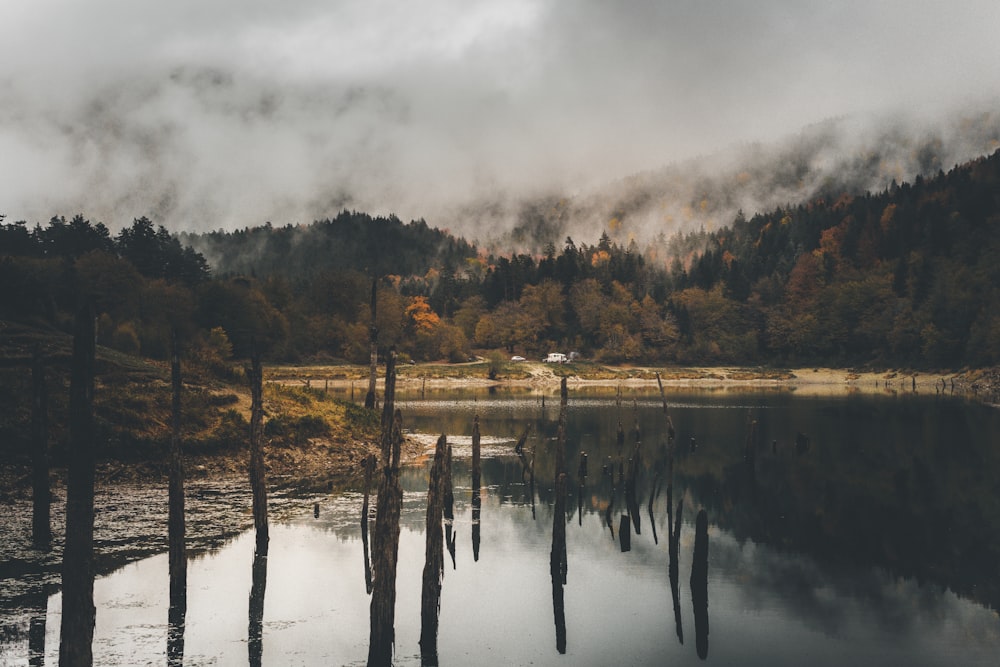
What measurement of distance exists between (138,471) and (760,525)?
2794 cm

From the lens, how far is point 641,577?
28016mm

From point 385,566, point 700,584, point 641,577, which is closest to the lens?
point 385,566

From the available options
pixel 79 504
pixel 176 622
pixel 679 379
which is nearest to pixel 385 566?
pixel 79 504

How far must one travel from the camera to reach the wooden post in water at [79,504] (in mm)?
14352

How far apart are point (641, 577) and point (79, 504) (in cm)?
1866

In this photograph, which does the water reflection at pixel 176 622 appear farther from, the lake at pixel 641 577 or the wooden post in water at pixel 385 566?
the wooden post in water at pixel 385 566

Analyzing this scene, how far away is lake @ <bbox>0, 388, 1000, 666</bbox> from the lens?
21.2 meters

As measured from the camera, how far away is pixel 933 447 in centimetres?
5866

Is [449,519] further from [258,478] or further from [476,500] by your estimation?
[258,478]

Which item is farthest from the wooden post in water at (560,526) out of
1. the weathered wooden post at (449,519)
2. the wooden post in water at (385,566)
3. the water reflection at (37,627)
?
the water reflection at (37,627)

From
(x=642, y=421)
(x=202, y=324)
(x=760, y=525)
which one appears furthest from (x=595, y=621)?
(x=202, y=324)

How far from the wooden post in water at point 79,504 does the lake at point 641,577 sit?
4662mm

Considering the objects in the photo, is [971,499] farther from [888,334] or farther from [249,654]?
[888,334]

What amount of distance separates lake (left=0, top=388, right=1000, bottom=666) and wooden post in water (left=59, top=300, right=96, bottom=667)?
15.3 ft
